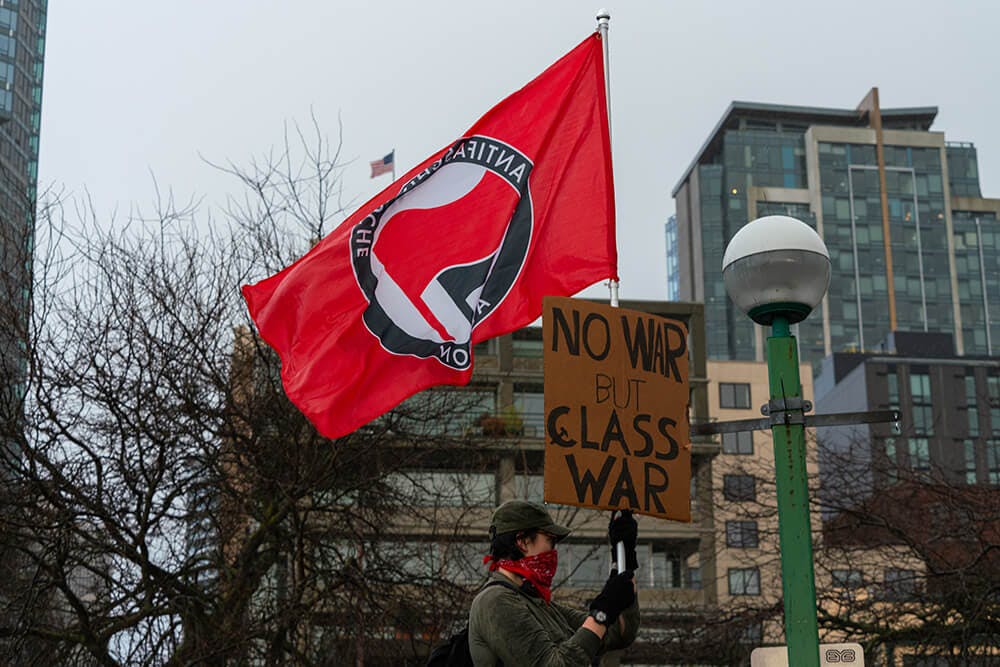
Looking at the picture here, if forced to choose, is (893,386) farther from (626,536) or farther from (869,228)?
(626,536)

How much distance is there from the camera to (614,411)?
6285 mm

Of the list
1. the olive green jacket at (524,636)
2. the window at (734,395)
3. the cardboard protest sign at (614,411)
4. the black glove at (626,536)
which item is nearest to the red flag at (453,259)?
the cardboard protest sign at (614,411)

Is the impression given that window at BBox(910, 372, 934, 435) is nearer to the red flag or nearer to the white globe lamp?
the red flag

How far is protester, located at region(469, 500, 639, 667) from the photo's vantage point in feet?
17.0

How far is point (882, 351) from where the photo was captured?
111m

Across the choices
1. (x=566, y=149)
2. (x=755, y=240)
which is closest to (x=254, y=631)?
(x=566, y=149)

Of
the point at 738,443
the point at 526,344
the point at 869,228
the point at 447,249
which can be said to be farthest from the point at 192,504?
the point at 869,228

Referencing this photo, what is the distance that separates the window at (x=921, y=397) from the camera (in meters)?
105

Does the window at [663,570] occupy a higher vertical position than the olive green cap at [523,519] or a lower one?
higher

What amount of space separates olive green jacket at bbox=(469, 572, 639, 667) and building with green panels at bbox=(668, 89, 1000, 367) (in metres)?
137

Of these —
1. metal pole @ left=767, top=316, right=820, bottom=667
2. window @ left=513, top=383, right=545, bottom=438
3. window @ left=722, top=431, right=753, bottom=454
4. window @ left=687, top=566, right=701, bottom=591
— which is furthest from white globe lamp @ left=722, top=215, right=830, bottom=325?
window @ left=722, top=431, right=753, bottom=454

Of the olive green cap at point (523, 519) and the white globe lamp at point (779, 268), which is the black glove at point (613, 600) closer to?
the olive green cap at point (523, 519)

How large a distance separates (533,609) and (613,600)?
1.04 ft

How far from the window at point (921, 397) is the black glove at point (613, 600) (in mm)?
102887
